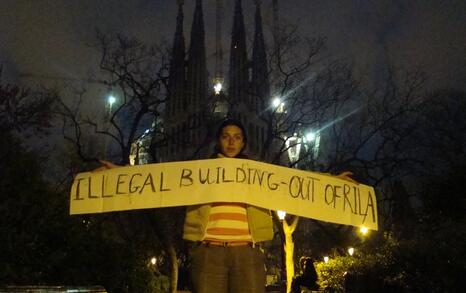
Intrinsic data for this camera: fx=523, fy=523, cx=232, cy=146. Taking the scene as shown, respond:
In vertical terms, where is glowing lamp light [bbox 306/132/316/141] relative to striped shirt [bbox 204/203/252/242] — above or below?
above

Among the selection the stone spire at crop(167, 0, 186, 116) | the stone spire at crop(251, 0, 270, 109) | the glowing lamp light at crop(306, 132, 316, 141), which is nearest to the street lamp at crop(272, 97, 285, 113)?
the stone spire at crop(251, 0, 270, 109)

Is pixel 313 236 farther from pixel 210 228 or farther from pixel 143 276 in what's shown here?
pixel 210 228

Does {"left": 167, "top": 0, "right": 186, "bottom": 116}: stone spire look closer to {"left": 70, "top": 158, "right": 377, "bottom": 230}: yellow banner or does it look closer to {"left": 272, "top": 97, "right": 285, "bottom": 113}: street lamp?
{"left": 272, "top": 97, "right": 285, "bottom": 113}: street lamp

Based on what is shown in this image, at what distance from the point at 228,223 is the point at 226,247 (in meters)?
0.21

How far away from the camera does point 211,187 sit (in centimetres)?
443

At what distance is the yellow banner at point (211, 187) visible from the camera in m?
4.46

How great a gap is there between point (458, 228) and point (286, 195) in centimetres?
420

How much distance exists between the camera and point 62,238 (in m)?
7.30

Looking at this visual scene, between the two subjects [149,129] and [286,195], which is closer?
[286,195]

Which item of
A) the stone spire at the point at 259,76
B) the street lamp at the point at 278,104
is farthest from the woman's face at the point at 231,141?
the stone spire at the point at 259,76

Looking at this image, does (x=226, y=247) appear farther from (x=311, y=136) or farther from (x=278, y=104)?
(x=311, y=136)

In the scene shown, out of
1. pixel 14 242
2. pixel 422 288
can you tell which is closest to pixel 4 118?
pixel 14 242

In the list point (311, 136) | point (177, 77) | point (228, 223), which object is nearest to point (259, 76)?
point (311, 136)

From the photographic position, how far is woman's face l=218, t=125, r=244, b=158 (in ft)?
13.8
